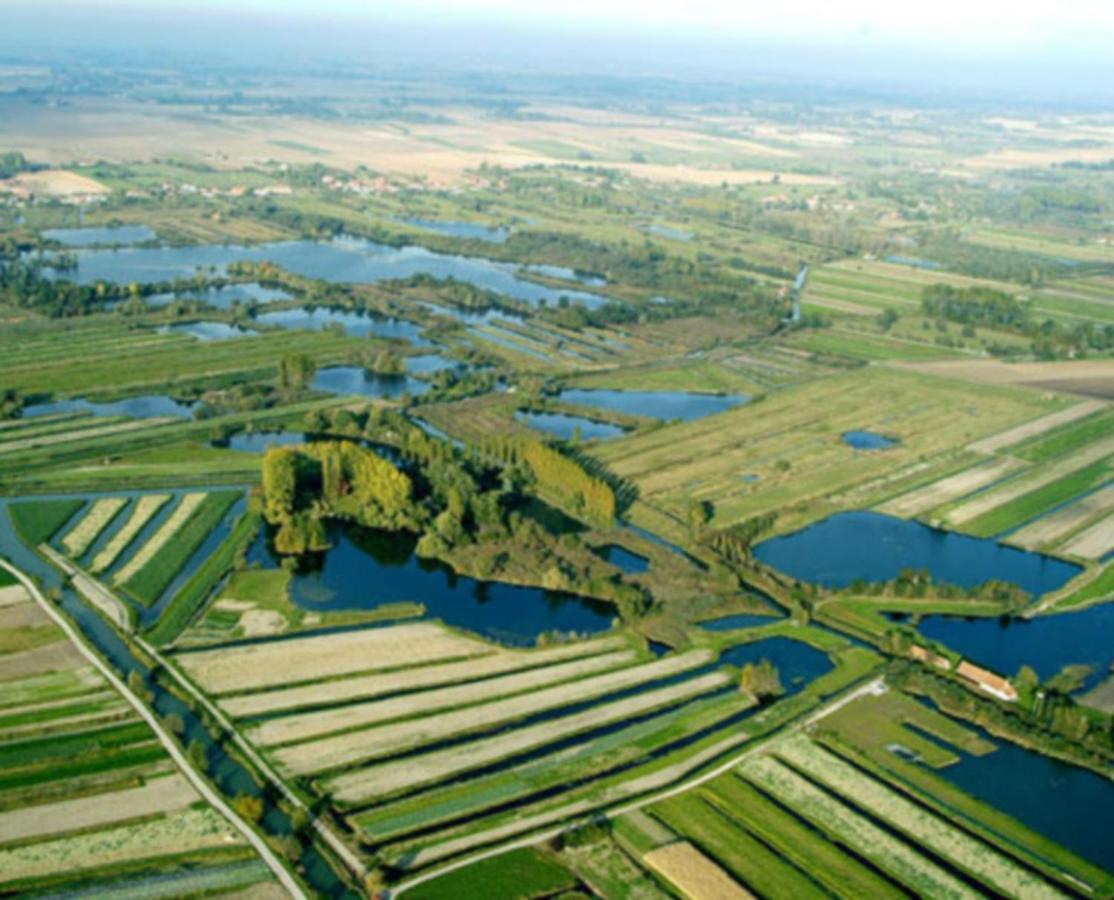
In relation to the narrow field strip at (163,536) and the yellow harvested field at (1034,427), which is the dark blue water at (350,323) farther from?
the yellow harvested field at (1034,427)

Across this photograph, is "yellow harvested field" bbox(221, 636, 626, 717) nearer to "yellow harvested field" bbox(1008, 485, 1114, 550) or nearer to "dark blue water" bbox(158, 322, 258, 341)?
"yellow harvested field" bbox(1008, 485, 1114, 550)

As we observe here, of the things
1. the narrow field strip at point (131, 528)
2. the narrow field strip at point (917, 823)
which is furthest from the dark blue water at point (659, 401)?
the narrow field strip at point (917, 823)

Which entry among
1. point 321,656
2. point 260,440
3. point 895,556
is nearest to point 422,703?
point 321,656

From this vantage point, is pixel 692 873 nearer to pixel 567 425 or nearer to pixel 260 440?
pixel 567 425

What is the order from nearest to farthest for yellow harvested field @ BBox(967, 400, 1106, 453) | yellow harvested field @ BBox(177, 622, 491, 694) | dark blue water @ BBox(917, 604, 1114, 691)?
yellow harvested field @ BBox(177, 622, 491, 694), dark blue water @ BBox(917, 604, 1114, 691), yellow harvested field @ BBox(967, 400, 1106, 453)

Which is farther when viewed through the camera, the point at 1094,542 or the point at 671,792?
the point at 1094,542

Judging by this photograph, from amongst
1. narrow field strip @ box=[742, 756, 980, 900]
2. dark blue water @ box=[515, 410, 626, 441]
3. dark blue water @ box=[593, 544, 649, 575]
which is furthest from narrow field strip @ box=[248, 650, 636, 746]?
dark blue water @ box=[515, 410, 626, 441]
